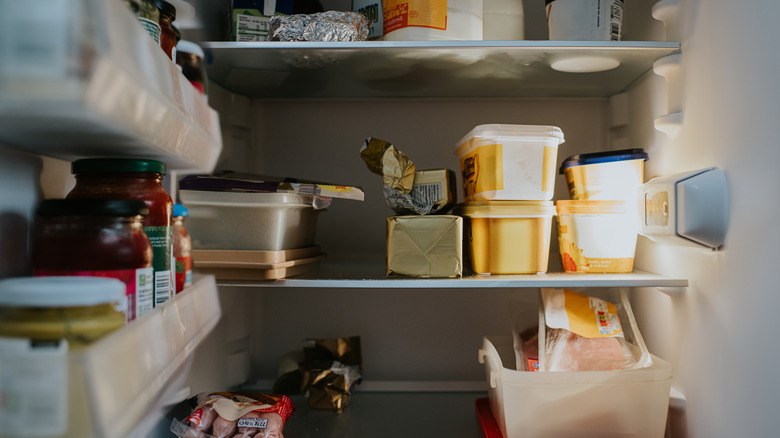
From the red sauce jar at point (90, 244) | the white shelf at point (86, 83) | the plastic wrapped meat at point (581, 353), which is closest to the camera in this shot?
the white shelf at point (86, 83)

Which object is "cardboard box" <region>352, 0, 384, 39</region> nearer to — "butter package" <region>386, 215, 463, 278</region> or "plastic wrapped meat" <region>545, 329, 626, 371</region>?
"butter package" <region>386, 215, 463, 278</region>

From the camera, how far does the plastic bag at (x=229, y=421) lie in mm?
1075

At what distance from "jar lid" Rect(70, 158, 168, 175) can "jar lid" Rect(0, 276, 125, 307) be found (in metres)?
0.26

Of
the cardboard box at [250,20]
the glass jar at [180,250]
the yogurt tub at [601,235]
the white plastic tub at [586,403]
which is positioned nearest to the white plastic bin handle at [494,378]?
the white plastic tub at [586,403]

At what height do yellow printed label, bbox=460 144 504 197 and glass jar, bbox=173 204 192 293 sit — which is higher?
yellow printed label, bbox=460 144 504 197

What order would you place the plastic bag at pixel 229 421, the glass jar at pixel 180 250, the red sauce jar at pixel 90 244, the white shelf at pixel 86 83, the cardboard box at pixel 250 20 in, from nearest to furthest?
the white shelf at pixel 86 83
the red sauce jar at pixel 90 244
the glass jar at pixel 180 250
the plastic bag at pixel 229 421
the cardboard box at pixel 250 20

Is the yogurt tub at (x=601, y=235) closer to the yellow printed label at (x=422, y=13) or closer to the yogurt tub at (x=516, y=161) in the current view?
the yogurt tub at (x=516, y=161)

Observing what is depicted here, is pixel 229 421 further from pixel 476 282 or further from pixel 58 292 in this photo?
pixel 58 292

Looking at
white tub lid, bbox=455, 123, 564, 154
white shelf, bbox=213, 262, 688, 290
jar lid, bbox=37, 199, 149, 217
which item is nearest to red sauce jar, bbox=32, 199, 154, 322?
jar lid, bbox=37, 199, 149, 217

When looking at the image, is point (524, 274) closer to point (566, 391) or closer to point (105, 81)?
point (566, 391)

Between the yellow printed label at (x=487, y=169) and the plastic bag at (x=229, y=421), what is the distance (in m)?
0.64

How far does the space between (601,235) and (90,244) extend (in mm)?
1049

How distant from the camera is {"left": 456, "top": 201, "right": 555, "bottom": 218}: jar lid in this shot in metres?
1.23

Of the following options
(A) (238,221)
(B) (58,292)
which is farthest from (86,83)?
(A) (238,221)
